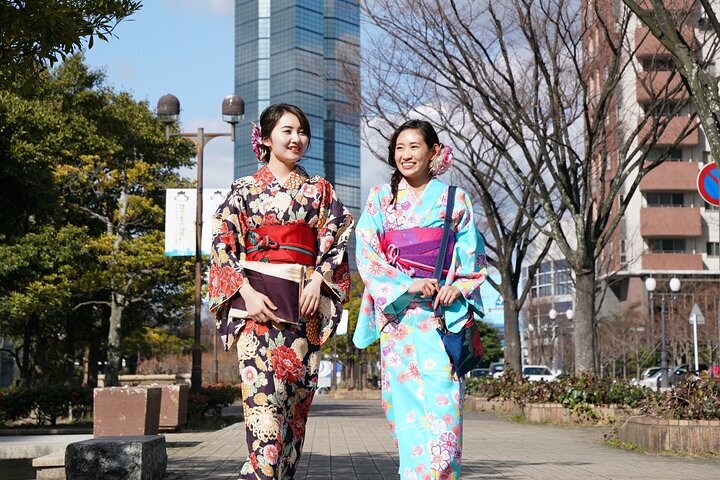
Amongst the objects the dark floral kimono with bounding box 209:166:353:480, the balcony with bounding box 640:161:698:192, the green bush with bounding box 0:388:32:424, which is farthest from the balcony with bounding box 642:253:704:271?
the dark floral kimono with bounding box 209:166:353:480

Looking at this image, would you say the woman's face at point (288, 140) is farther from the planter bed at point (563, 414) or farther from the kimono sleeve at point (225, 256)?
the planter bed at point (563, 414)

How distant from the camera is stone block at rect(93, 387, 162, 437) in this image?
11266mm

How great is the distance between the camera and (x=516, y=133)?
17500mm

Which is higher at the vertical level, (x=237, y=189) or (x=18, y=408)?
(x=237, y=189)

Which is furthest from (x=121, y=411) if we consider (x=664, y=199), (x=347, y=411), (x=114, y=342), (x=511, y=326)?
(x=664, y=199)

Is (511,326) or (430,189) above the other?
(430,189)

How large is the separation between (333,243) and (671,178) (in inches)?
2276

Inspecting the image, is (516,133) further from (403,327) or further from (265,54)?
(265,54)

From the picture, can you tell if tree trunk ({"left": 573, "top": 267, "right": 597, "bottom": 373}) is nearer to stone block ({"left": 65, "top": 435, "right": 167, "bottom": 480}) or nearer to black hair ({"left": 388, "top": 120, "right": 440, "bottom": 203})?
stone block ({"left": 65, "top": 435, "right": 167, "bottom": 480})

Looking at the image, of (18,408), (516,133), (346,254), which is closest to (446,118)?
(516,133)

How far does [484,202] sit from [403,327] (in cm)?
1932

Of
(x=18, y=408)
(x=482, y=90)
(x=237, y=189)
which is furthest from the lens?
(x=18, y=408)

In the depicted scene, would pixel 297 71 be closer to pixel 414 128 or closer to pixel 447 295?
pixel 414 128

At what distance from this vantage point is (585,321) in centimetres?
1853
